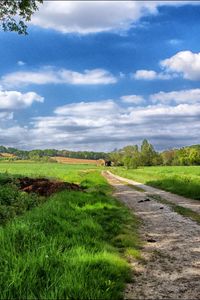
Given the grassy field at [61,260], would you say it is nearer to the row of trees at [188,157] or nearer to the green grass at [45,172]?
the green grass at [45,172]

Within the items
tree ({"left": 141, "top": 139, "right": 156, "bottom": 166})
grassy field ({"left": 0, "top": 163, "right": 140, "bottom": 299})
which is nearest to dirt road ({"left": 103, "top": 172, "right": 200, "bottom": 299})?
grassy field ({"left": 0, "top": 163, "right": 140, "bottom": 299})

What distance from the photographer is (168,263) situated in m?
8.94

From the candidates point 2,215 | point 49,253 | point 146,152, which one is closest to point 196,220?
point 2,215

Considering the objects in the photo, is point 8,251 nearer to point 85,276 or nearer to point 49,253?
point 49,253

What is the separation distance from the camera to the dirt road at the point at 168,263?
23.1 feet

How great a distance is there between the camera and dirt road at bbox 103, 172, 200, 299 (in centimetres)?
705

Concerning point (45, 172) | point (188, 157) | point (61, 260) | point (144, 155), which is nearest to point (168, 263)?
point (61, 260)

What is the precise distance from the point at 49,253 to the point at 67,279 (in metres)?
1.27

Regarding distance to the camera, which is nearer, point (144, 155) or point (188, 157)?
point (188, 157)

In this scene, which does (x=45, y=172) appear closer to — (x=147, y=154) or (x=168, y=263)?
(x=168, y=263)

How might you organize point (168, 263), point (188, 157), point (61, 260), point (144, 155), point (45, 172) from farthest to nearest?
1. point (144, 155)
2. point (188, 157)
3. point (45, 172)
4. point (168, 263)
5. point (61, 260)

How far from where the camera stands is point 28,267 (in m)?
6.67

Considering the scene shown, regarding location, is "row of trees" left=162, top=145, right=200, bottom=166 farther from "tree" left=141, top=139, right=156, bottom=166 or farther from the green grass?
the green grass

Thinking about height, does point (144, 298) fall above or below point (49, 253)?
below
